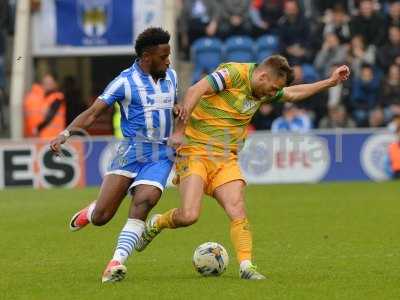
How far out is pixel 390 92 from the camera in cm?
2323

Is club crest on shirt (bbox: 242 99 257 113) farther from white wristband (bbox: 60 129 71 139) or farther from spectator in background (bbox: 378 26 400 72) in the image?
spectator in background (bbox: 378 26 400 72)

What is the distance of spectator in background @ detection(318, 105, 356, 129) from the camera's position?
2272 cm

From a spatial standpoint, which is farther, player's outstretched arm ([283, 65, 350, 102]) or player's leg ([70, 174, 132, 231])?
player's outstretched arm ([283, 65, 350, 102])

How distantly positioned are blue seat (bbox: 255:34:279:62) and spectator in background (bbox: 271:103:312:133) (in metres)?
1.49

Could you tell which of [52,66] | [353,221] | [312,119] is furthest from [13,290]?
[52,66]

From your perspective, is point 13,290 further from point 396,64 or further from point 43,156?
point 396,64

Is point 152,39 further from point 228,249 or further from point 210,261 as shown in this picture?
point 228,249


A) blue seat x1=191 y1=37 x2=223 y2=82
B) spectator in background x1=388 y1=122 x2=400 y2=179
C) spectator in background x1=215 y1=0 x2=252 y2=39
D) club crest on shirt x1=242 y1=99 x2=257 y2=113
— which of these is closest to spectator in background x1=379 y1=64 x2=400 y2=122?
spectator in background x1=388 y1=122 x2=400 y2=179

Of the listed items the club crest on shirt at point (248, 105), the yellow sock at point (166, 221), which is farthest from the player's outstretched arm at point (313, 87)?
the yellow sock at point (166, 221)

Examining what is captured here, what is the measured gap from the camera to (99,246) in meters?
12.5

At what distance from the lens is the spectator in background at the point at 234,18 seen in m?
23.7

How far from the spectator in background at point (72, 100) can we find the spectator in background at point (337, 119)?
487cm

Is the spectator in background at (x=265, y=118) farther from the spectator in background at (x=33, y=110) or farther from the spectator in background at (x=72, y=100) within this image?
the spectator in background at (x=33, y=110)

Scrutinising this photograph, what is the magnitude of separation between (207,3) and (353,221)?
1029 cm
